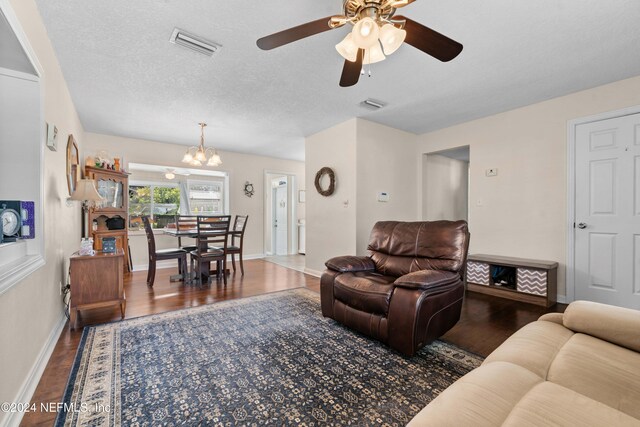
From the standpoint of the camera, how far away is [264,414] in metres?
1.46

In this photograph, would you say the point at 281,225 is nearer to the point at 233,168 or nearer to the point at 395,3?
the point at 233,168

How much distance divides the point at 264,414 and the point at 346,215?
10.2ft

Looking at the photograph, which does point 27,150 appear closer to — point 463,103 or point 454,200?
point 463,103

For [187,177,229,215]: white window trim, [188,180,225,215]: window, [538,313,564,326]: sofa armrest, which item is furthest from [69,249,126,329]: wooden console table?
[188,180,225,215]: window

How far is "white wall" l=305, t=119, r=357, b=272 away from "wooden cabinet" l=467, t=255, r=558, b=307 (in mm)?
1747

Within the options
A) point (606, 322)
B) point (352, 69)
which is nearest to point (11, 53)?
point (352, 69)

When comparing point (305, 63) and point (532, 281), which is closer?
point (305, 63)

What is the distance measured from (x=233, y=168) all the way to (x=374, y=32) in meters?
5.37

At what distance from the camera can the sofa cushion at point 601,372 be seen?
0.87 metres

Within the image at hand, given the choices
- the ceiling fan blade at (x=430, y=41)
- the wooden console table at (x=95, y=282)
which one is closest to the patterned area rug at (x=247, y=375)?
the wooden console table at (x=95, y=282)

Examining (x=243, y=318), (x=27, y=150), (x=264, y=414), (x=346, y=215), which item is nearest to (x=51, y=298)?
(x=27, y=150)

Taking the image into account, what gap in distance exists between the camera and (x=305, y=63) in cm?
263

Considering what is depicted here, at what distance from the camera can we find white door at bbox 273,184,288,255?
23.8 ft

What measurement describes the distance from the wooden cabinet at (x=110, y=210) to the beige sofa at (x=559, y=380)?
500 cm
